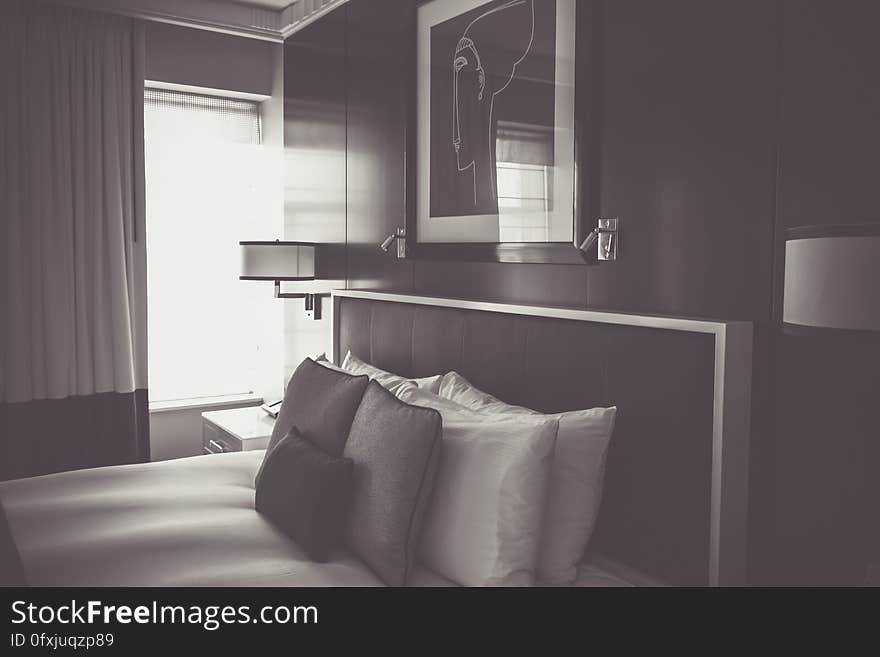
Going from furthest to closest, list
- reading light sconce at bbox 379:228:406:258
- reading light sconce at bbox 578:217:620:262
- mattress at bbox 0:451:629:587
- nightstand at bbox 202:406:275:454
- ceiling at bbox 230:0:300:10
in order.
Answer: ceiling at bbox 230:0:300:10 < nightstand at bbox 202:406:275:454 < reading light sconce at bbox 379:228:406:258 < reading light sconce at bbox 578:217:620:262 < mattress at bbox 0:451:629:587

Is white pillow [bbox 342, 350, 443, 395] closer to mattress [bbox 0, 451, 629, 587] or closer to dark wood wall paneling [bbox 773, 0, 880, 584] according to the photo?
mattress [bbox 0, 451, 629, 587]

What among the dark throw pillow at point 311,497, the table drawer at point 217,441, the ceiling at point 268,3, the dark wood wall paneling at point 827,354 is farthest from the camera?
the ceiling at point 268,3

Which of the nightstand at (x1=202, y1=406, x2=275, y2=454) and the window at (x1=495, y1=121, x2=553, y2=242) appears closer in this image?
the window at (x1=495, y1=121, x2=553, y2=242)

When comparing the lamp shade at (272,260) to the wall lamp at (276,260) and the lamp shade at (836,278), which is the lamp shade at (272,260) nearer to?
the wall lamp at (276,260)

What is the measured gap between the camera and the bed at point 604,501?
184cm

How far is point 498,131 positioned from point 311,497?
1361 mm

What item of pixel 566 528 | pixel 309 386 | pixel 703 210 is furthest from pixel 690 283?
pixel 309 386

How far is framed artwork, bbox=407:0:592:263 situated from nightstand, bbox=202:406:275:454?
1.16m

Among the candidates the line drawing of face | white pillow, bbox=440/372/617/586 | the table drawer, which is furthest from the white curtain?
white pillow, bbox=440/372/617/586

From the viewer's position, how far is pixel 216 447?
12.7ft

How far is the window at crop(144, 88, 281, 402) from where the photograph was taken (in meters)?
4.43

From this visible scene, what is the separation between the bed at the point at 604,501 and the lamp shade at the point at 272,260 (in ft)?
4.30

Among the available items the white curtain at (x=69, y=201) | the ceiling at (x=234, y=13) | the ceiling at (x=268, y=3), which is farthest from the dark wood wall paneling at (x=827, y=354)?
the white curtain at (x=69, y=201)
